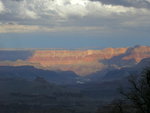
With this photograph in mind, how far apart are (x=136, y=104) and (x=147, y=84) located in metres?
2.04

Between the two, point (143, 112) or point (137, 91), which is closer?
point (143, 112)

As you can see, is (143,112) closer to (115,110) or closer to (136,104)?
(136,104)

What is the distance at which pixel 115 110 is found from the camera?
44875 millimetres

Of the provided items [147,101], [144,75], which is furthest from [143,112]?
[144,75]

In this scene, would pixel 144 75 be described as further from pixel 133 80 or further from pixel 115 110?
pixel 115 110

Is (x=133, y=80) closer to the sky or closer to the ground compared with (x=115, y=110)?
closer to the sky

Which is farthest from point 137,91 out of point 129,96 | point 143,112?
point 143,112

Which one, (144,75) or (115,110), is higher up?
(144,75)

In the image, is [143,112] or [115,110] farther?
[115,110]

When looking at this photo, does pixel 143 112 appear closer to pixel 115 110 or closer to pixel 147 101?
pixel 147 101

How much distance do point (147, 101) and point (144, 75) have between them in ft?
10.6

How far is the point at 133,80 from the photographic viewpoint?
44562 millimetres

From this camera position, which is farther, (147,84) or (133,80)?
(133,80)

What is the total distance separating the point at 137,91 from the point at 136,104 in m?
1.69
